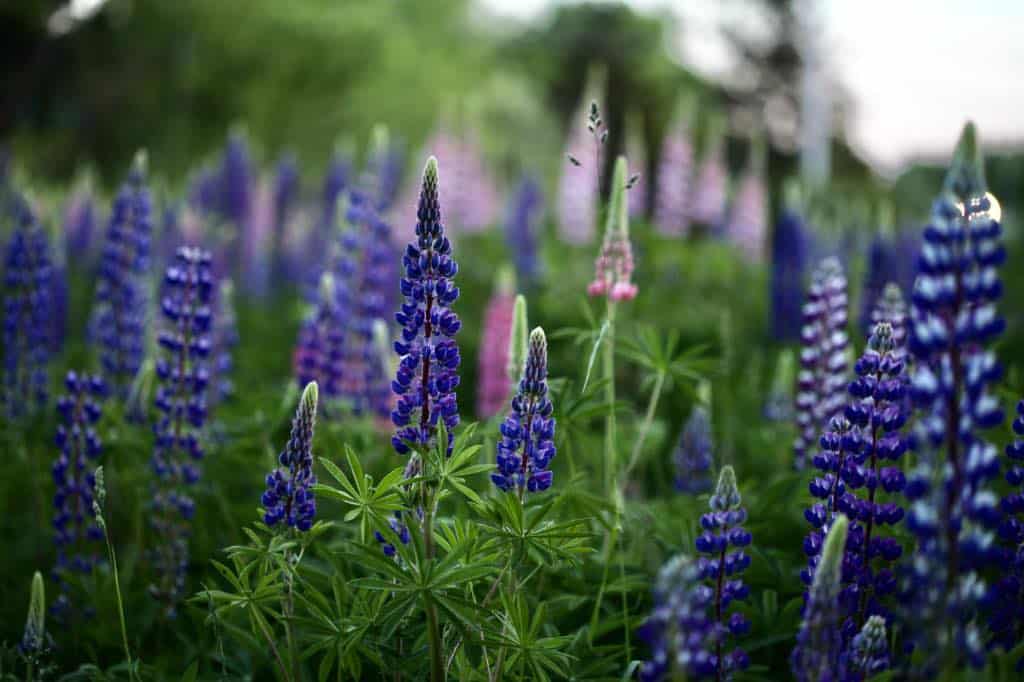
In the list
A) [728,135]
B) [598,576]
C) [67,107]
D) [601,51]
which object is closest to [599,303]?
[598,576]

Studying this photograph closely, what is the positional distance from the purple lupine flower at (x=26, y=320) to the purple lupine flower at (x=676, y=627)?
3047 mm

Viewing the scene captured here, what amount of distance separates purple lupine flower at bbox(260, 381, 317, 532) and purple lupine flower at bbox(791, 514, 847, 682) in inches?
41.3

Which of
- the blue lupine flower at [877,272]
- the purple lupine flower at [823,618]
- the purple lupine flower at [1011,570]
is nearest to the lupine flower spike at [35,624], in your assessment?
the purple lupine flower at [823,618]

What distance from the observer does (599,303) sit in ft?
11.0

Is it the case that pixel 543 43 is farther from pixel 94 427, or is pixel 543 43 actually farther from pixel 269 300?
pixel 94 427

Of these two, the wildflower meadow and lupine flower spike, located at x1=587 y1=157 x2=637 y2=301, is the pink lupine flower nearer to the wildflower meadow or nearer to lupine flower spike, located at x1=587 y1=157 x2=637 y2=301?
the wildflower meadow

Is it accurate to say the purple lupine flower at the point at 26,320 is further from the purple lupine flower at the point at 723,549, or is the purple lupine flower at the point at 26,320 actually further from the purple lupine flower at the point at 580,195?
the purple lupine flower at the point at 580,195

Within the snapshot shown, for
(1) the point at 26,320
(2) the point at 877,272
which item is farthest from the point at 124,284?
(2) the point at 877,272

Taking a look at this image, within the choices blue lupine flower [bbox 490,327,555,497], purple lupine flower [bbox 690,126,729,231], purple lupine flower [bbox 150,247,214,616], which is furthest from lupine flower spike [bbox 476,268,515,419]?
purple lupine flower [bbox 690,126,729,231]

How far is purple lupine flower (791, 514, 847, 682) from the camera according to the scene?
155cm

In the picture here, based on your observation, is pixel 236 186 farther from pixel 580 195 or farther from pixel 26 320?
pixel 26 320

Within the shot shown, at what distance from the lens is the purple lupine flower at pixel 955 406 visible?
61.9 inches

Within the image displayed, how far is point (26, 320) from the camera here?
3.72 m

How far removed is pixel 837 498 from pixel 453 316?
0.95 meters
